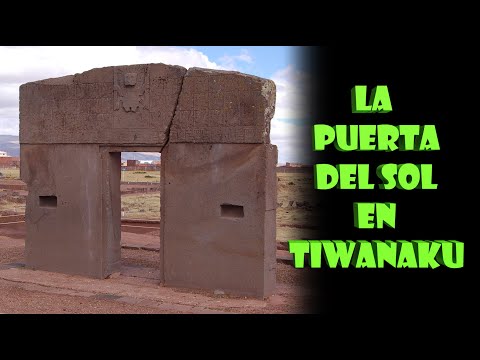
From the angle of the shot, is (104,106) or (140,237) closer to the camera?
(104,106)

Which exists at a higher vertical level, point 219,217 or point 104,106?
point 104,106

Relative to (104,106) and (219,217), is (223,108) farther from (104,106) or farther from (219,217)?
(104,106)

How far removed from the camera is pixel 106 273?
9289 millimetres

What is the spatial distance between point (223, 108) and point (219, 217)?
1806mm

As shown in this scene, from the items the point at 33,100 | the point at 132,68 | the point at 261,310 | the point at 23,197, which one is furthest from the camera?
the point at 23,197

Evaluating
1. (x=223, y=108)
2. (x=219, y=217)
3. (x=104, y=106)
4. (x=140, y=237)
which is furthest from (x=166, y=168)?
(x=140, y=237)

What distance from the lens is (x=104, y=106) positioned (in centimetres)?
899

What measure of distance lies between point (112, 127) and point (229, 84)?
238cm

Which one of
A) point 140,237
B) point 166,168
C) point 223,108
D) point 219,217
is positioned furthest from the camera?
point 140,237

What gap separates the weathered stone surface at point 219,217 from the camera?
8.01 m

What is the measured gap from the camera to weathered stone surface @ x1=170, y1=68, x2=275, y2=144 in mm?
7922

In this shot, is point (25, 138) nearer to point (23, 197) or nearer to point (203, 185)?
point (203, 185)

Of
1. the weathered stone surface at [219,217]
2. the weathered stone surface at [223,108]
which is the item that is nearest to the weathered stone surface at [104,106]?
the weathered stone surface at [223,108]

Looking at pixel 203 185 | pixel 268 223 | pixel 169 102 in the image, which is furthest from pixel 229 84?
pixel 268 223
